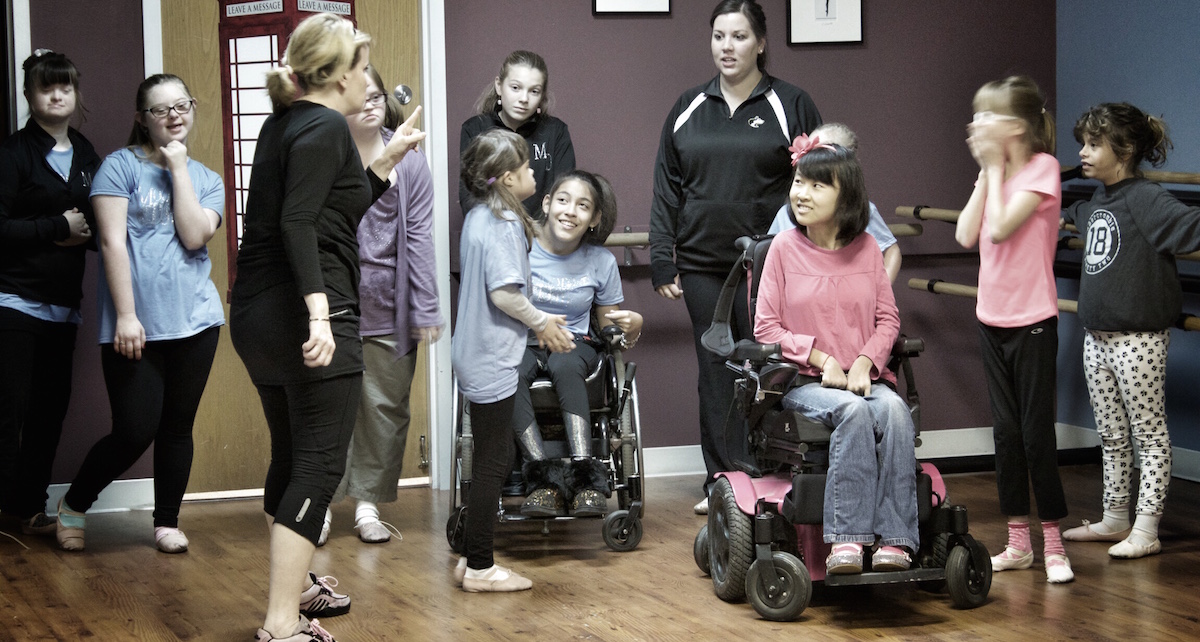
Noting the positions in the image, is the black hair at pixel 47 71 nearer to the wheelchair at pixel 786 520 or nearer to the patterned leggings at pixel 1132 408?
the wheelchair at pixel 786 520

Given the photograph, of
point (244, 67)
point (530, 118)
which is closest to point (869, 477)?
point (530, 118)

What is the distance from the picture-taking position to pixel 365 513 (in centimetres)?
376

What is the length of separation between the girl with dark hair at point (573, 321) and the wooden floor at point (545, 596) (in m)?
0.21

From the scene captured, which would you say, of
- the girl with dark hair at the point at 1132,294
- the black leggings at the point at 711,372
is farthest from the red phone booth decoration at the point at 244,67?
the girl with dark hair at the point at 1132,294

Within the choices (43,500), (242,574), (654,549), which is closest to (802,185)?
(654,549)

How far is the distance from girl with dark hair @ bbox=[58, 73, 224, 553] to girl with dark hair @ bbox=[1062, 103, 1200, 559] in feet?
8.34

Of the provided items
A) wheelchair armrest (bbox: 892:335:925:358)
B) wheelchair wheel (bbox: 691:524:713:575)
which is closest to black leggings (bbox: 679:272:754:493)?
wheelchair wheel (bbox: 691:524:713:575)

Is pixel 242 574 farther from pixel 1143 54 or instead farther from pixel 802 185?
pixel 1143 54

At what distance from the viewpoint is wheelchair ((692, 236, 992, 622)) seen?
9.18ft

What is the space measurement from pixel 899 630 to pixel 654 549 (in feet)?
3.17

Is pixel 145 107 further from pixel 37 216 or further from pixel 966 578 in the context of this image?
Result: pixel 966 578

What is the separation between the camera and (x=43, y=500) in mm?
3816

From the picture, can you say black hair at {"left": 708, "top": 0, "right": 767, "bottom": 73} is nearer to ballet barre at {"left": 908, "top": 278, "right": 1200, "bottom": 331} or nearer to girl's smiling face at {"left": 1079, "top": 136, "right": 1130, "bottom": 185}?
girl's smiling face at {"left": 1079, "top": 136, "right": 1130, "bottom": 185}

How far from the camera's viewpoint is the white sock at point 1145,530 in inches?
134
